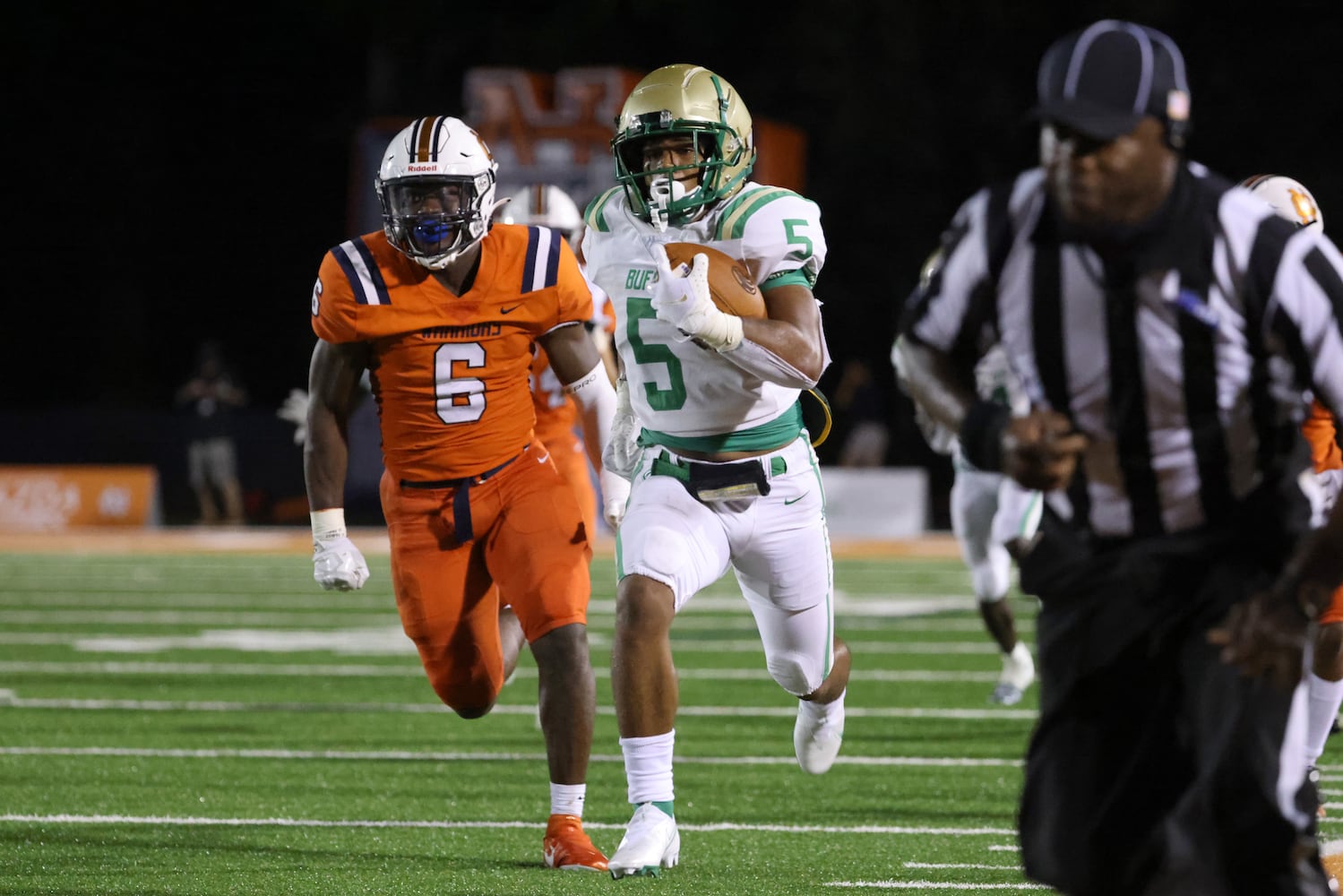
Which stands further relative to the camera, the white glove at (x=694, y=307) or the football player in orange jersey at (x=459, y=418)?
the football player in orange jersey at (x=459, y=418)

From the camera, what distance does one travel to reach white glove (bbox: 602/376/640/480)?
202 inches

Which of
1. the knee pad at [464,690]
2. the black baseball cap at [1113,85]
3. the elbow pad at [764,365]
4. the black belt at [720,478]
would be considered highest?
the black baseball cap at [1113,85]

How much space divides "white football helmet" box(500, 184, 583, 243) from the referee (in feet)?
14.1

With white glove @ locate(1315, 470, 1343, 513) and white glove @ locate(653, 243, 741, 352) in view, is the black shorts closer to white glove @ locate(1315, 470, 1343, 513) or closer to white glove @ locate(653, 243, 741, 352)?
white glove @ locate(653, 243, 741, 352)

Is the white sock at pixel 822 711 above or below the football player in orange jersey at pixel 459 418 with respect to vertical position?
below

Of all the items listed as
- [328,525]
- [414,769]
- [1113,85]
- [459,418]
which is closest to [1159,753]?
[1113,85]

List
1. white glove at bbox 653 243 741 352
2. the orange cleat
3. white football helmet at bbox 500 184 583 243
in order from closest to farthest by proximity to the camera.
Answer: white glove at bbox 653 243 741 352 < the orange cleat < white football helmet at bbox 500 184 583 243

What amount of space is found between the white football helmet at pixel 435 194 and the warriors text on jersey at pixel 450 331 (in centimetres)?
8

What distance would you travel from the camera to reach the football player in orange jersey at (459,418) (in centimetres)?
500

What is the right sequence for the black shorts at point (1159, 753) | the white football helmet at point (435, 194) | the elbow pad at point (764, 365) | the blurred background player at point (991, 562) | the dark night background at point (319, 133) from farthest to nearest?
the dark night background at point (319, 133) < the blurred background player at point (991, 562) < the white football helmet at point (435, 194) < the elbow pad at point (764, 365) < the black shorts at point (1159, 753)

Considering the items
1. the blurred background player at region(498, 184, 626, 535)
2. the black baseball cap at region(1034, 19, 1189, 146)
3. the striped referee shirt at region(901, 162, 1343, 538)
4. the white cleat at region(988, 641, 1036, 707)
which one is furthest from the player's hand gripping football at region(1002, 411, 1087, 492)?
the white cleat at region(988, 641, 1036, 707)

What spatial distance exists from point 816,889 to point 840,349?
21.3m

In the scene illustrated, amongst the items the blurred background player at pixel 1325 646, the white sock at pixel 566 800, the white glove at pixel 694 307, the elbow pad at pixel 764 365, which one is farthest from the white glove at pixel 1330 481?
the white sock at pixel 566 800

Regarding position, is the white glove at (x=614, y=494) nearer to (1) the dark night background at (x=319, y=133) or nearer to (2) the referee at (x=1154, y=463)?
(2) the referee at (x=1154, y=463)
